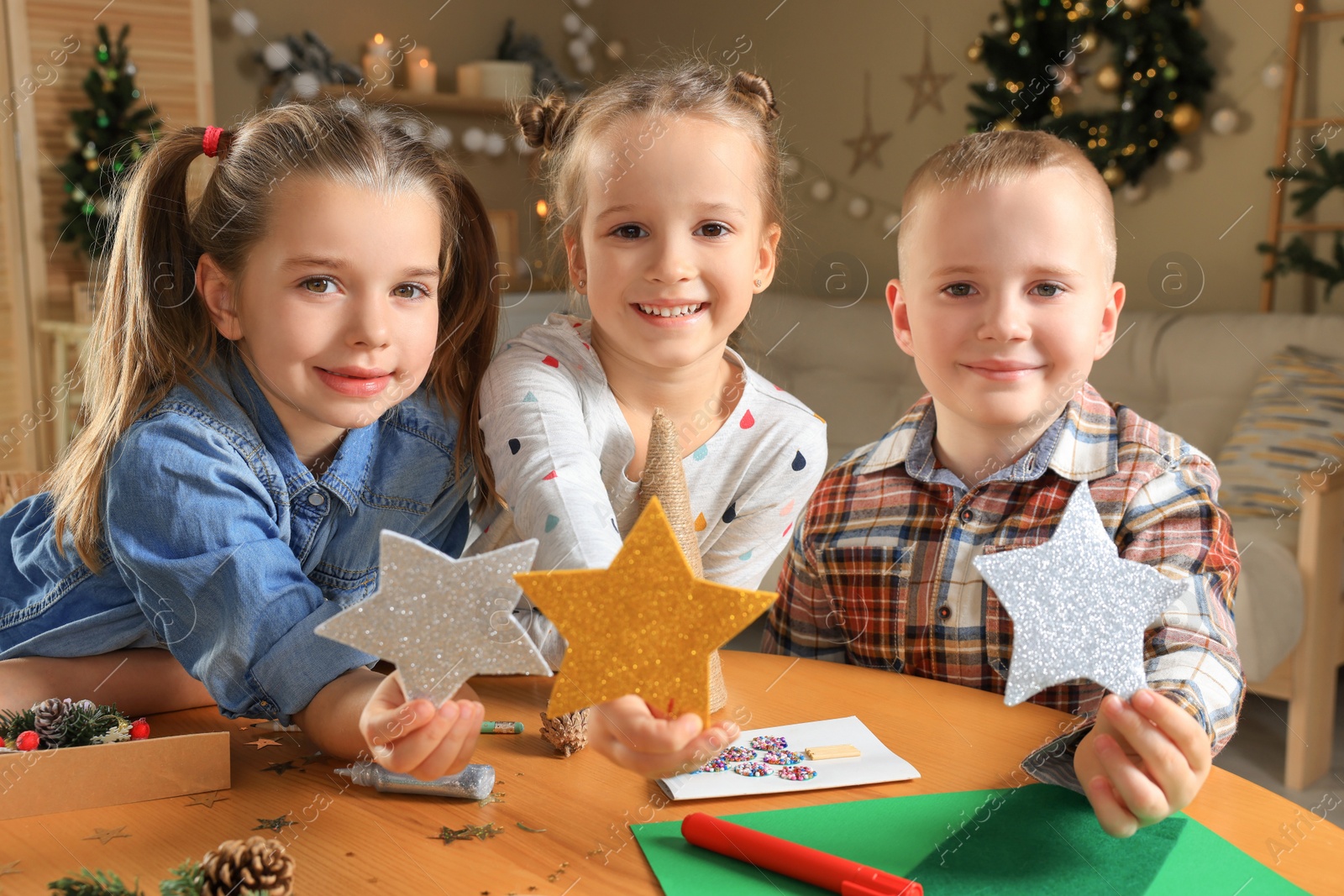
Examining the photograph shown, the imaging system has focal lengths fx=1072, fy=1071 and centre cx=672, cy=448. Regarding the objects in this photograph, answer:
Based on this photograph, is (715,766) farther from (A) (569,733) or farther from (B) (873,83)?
(B) (873,83)

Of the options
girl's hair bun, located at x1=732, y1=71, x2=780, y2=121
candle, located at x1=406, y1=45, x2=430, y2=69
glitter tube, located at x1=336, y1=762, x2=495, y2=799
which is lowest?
glitter tube, located at x1=336, y1=762, x2=495, y2=799

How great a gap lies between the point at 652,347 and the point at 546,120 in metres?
0.35

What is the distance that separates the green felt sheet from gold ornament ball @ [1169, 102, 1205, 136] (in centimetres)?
254

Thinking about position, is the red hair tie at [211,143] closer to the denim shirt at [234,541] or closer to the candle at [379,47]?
the denim shirt at [234,541]

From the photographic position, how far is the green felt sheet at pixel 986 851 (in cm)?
63

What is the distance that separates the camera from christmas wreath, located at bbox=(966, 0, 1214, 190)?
108 inches

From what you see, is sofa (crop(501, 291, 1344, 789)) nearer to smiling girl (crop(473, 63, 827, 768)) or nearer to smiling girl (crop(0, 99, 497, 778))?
smiling girl (crop(473, 63, 827, 768))

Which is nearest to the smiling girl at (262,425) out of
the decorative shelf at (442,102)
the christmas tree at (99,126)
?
the christmas tree at (99,126)

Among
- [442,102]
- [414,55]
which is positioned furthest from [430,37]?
[442,102]

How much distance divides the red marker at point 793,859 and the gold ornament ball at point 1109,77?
8.90 feet

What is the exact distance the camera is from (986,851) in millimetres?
678

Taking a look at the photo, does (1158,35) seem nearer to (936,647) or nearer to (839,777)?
(936,647)

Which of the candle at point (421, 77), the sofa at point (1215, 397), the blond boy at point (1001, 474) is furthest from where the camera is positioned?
the candle at point (421, 77)

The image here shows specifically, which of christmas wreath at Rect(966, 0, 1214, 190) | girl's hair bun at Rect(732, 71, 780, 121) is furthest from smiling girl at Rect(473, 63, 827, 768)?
christmas wreath at Rect(966, 0, 1214, 190)
